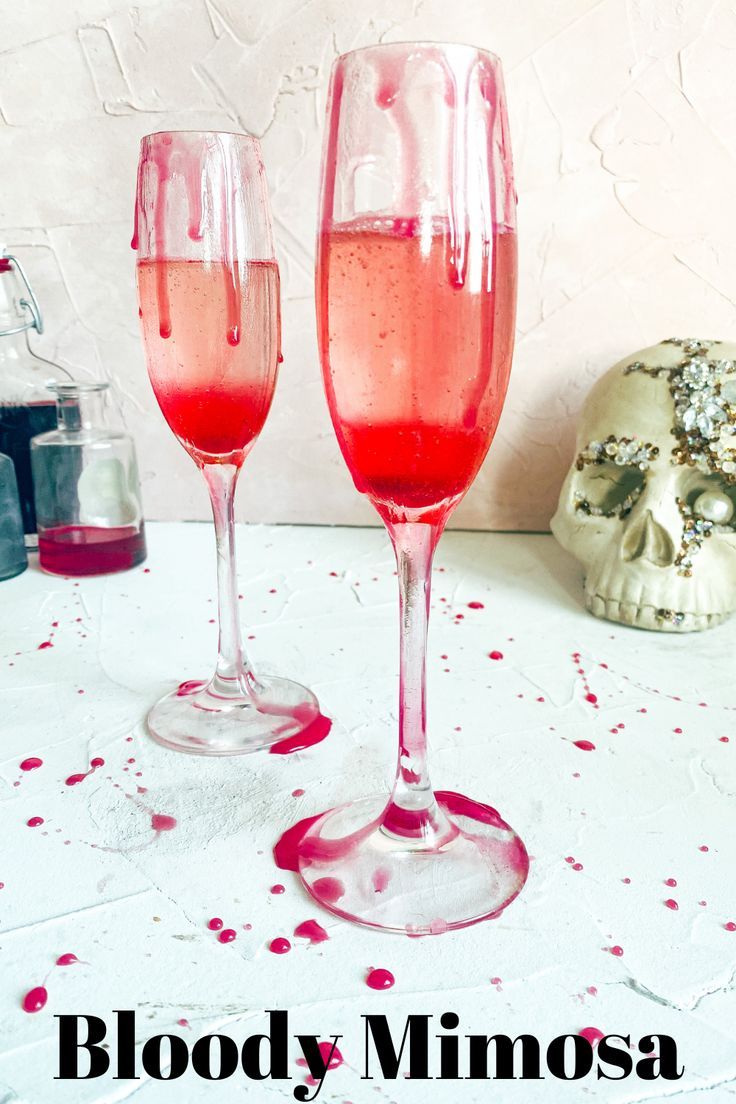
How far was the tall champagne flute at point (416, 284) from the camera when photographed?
15.6 inches

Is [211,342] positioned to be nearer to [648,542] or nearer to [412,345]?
[412,345]

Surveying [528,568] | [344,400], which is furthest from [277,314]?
[528,568]

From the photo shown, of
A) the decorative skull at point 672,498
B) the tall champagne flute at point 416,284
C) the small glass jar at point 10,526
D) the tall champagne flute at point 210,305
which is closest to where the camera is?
the tall champagne flute at point 416,284

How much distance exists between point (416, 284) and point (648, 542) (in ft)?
1.67

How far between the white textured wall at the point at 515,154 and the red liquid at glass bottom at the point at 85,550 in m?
0.23

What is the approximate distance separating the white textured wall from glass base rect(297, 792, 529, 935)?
68cm

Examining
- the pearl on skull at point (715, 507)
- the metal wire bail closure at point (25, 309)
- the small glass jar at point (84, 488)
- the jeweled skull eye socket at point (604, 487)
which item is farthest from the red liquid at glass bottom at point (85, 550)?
the pearl on skull at point (715, 507)

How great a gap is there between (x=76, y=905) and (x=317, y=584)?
0.53m

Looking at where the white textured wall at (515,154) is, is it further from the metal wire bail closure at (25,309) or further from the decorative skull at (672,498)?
the decorative skull at (672,498)

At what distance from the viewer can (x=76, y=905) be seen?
0.47 meters

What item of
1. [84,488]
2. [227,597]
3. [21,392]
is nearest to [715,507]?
[227,597]

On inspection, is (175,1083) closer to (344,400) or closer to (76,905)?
(76,905)

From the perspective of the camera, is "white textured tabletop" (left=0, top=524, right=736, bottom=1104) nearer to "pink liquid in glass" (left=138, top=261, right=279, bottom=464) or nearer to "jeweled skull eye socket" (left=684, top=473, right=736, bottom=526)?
"jeweled skull eye socket" (left=684, top=473, right=736, bottom=526)

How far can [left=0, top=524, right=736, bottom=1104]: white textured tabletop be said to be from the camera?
40 centimetres
